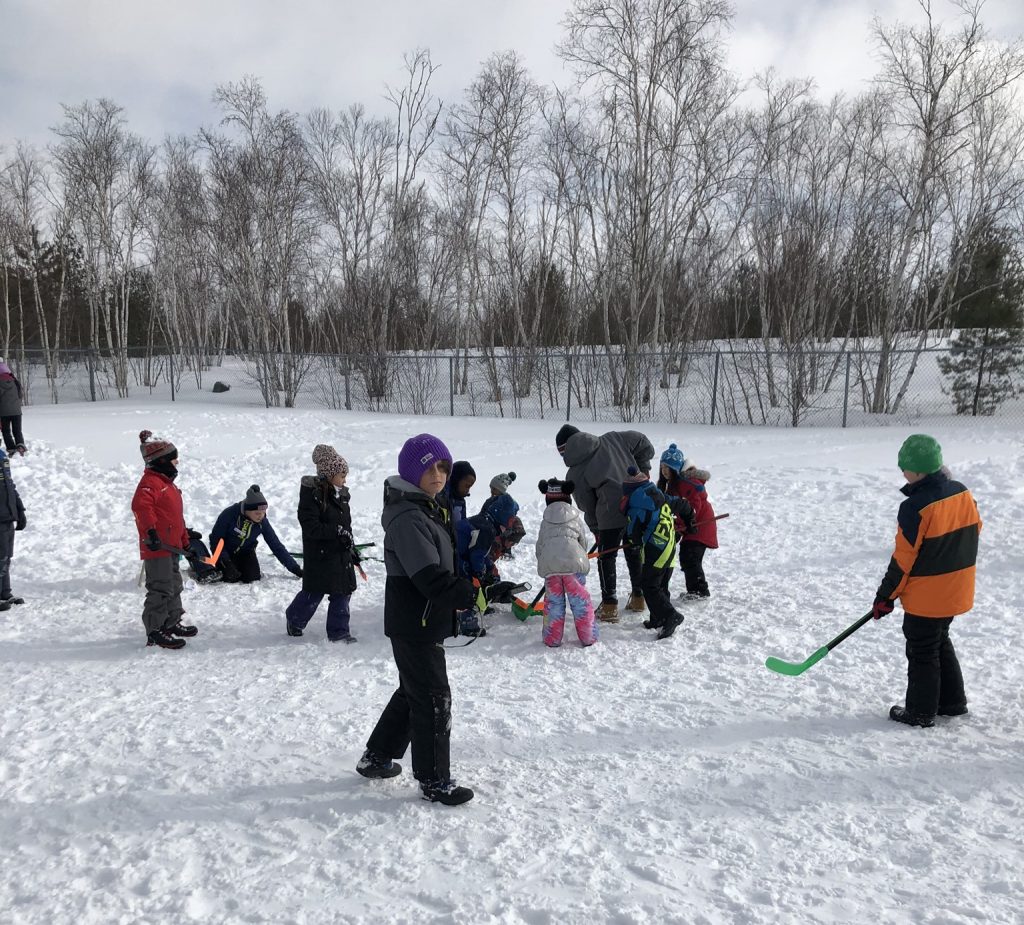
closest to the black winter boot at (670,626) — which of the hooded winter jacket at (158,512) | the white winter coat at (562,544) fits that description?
the white winter coat at (562,544)

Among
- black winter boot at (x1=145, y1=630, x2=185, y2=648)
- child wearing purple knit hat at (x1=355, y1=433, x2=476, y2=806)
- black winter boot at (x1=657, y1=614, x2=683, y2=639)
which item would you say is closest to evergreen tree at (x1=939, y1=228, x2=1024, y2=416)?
black winter boot at (x1=657, y1=614, x2=683, y2=639)

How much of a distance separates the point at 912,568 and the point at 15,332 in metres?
37.6

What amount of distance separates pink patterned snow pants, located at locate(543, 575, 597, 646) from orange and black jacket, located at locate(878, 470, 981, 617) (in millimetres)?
2184

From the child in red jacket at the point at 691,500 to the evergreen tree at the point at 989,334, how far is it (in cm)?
1120

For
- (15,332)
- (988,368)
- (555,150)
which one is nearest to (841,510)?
(988,368)

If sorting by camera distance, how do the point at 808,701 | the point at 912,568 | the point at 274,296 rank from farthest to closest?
the point at 274,296
the point at 808,701
the point at 912,568

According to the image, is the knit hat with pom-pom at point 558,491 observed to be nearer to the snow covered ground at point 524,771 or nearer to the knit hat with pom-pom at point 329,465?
the snow covered ground at point 524,771

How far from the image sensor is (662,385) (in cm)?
1952

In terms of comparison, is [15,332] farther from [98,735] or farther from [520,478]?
[98,735]

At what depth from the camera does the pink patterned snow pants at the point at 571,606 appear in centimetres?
536

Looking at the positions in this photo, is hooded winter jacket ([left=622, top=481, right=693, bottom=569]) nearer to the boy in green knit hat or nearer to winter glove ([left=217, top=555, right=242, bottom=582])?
the boy in green knit hat

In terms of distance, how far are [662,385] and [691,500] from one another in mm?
13752

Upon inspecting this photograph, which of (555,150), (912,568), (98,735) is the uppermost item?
(555,150)

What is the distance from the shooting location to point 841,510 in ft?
30.0
